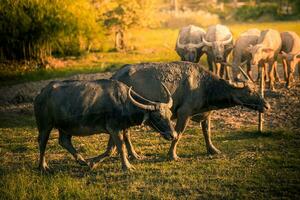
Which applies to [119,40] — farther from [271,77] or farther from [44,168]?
[44,168]

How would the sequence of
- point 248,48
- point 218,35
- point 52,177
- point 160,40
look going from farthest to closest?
point 160,40
point 218,35
point 248,48
point 52,177

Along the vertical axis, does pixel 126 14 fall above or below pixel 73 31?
above

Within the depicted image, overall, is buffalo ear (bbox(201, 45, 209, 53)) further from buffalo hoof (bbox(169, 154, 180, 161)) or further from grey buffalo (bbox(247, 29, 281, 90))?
buffalo hoof (bbox(169, 154, 180, 161))

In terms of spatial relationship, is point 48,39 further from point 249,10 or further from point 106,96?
point 249,10

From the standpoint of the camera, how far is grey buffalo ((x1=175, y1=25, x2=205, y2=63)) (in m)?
19.9

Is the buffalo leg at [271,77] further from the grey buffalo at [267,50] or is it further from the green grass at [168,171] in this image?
the green grass at [168,171]

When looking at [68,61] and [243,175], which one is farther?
[68,61]

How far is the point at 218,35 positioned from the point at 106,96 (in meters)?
11.3

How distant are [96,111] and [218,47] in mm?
10615

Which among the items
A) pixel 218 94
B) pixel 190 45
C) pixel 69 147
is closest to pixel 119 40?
pixel 190 45

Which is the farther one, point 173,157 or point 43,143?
point 173,157

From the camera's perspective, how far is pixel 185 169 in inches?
385

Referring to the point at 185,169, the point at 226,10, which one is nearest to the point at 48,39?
the point at 185,169

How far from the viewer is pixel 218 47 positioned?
63.4 feet
